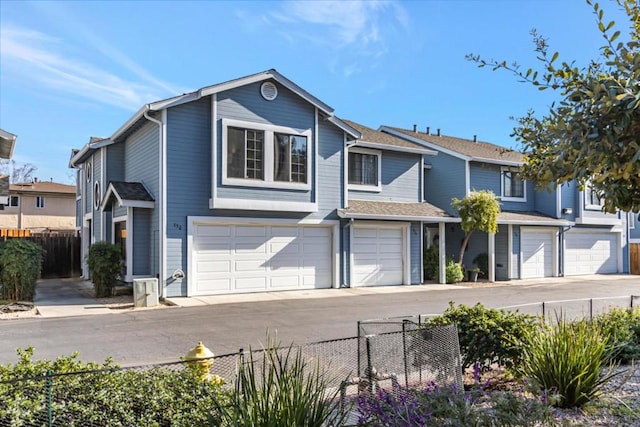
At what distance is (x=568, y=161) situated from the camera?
339 centimetres

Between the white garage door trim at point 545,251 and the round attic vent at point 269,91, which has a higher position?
the round attic vent at point 269,91

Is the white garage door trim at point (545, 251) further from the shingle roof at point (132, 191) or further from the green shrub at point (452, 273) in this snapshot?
the shingle roof at point (132, 191)

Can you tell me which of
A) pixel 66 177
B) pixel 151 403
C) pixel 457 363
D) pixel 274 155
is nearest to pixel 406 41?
pixel 274 155

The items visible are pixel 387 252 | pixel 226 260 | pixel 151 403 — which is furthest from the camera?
pixel 387 252

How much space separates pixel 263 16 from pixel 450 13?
Answer: 14.7 feet

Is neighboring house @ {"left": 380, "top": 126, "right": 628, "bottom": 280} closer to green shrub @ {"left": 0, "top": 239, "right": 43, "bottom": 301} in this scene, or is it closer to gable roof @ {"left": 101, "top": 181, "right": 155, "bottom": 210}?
gable roof @ {"left": 101, "top": 181, "right": 155, "bottom": 210}

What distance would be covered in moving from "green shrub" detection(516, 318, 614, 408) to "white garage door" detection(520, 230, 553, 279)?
65.0 ft

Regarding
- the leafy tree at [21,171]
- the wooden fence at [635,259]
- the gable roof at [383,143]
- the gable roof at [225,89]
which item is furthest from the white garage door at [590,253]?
the leafy tree at [21,171]

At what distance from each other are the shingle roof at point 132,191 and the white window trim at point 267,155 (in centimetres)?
277

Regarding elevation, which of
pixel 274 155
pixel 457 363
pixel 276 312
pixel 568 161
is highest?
pixel 274 155

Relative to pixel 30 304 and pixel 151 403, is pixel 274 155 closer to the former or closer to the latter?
pixel 30 304

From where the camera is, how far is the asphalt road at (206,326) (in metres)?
8.64

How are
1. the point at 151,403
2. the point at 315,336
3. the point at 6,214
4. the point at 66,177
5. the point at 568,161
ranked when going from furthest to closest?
the point at 66,177 < the point at 6,214 < the point at 315,336 < the point at 151,403 < the point at 568,161

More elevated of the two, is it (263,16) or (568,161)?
(263,16)
